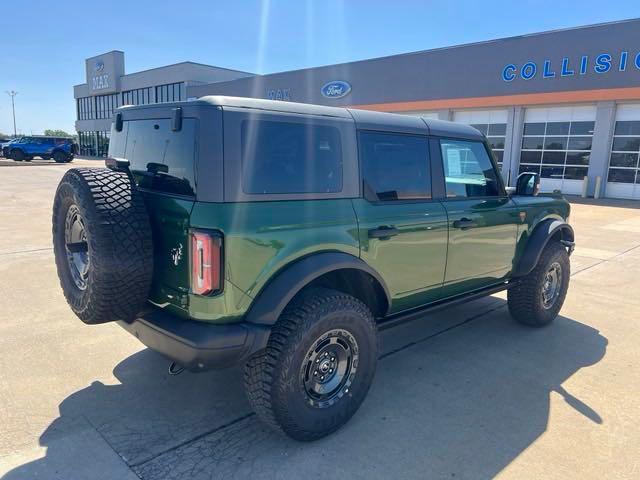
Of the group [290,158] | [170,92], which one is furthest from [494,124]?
[170,92]

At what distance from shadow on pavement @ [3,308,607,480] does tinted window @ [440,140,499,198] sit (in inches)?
55.6

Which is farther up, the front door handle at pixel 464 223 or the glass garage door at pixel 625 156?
the glass garage door at pixel 625 156

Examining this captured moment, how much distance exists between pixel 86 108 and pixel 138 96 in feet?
48.6

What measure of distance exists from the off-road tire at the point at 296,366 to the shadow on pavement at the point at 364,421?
15 centimetres

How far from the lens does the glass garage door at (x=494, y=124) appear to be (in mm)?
21609

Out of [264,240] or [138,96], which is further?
[138,96]

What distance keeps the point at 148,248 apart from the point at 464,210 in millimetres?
2403

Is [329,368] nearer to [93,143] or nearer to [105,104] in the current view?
[105,104]

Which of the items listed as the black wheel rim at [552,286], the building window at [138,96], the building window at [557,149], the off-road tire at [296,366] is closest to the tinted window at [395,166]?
the off-road tire at [296,366]

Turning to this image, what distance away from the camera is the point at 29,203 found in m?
12.5

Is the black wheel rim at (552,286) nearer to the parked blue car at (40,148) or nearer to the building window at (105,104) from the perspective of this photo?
the parked blue car at (40,148)

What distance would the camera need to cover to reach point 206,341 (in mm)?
2357

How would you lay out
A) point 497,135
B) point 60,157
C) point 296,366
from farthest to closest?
1. point 60,157
2. point 497,135
3. point 296,366

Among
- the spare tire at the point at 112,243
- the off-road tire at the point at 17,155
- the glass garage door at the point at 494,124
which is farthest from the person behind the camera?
the off-road tire at the point at 17,155
